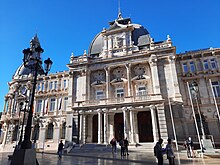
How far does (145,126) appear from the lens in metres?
23.7

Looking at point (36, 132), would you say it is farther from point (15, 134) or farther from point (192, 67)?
point (192, 67)

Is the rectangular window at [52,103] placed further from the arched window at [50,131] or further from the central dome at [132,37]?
the central dome at [132,37]

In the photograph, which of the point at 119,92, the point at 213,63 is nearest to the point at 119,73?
the point at 119,92

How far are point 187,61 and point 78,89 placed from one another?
759 inches

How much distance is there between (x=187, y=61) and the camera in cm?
2673

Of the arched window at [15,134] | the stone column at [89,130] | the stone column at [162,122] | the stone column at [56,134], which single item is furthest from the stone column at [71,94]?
the arched window at [15,134]

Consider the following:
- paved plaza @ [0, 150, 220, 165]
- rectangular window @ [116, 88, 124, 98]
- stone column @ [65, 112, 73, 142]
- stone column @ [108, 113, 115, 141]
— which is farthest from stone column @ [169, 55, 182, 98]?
stone column @ [65, 112, 73, 142]

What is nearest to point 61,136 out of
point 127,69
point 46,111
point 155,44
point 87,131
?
point 46,111

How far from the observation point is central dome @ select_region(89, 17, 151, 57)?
2916 cm

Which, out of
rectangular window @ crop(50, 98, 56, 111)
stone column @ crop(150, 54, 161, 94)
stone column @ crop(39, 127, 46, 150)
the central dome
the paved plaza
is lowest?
the paved plaza

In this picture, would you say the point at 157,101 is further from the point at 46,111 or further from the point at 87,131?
the point at 46,111

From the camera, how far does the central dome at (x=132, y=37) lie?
1148 inches

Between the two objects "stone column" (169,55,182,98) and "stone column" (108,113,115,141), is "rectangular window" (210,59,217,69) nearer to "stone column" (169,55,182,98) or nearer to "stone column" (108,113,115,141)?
"stone column" (169,55,182,98)

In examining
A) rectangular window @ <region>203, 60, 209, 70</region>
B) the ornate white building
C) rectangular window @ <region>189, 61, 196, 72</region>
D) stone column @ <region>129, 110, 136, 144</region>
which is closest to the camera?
stone column @ <region>129, 110, 136, 144</region>
